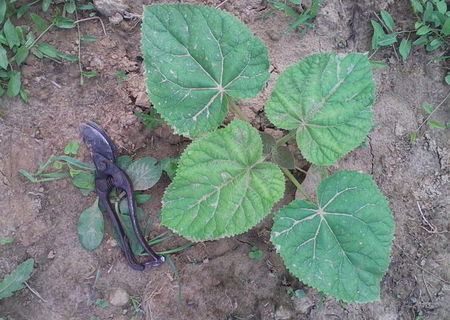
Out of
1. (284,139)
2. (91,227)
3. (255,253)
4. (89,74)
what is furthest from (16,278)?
(284,139)

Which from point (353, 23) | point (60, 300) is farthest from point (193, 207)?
point (353, 23)

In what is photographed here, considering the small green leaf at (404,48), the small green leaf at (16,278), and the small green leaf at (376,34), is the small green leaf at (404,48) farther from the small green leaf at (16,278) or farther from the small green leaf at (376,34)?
the small green leaf at (16,278)

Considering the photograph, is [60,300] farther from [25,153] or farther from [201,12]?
[201,12]

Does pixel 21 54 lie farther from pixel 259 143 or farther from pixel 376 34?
pixel 376 34

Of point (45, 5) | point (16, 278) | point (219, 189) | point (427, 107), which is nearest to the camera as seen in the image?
point (219, 189)

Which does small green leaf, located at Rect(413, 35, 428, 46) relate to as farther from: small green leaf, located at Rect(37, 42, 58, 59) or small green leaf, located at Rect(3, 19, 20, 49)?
small green leaf, located at Rect(3, 19, 20, 49)

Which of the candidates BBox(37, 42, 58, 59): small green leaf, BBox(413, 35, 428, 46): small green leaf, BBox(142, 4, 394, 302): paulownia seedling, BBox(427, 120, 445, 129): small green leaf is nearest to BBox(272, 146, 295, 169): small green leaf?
BBox(142, 4, 394, 302): paulownia seedling

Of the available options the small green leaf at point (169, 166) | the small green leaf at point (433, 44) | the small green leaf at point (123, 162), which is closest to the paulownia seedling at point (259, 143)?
the small green leaf at point (169, 166)
